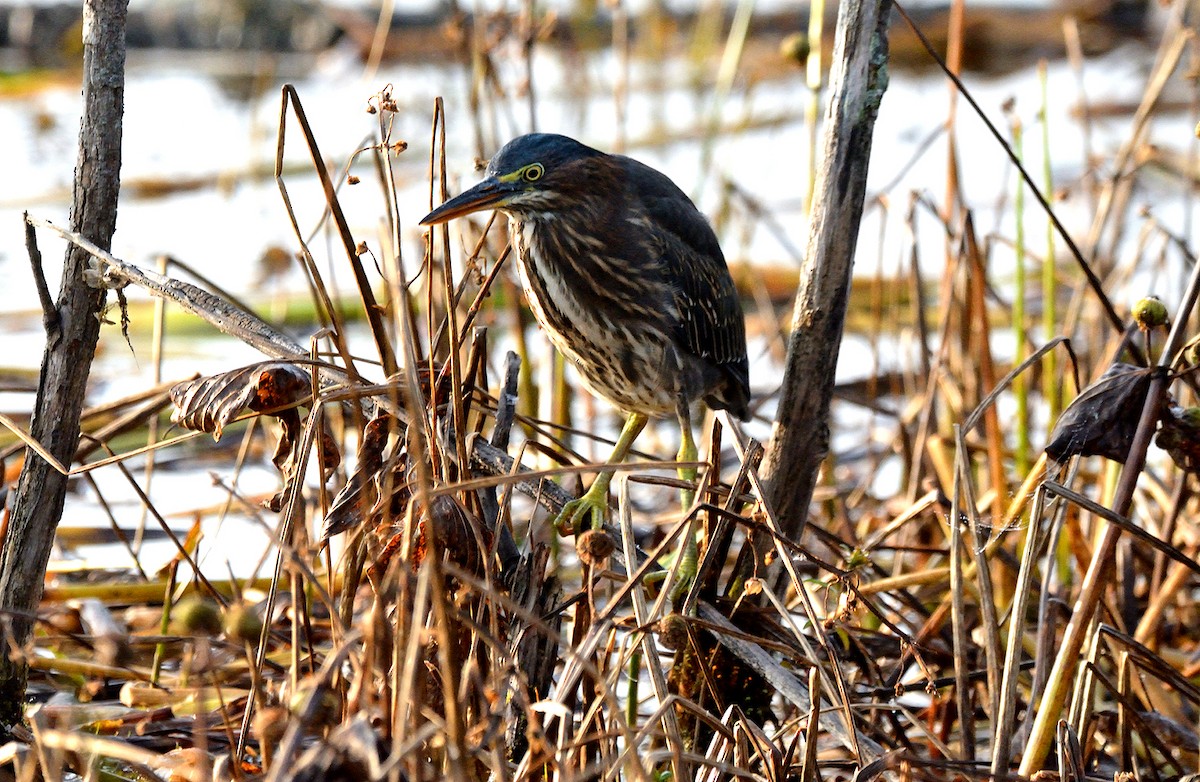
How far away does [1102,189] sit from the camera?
210 inches

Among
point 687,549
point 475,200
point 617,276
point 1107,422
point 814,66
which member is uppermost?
point 814,66

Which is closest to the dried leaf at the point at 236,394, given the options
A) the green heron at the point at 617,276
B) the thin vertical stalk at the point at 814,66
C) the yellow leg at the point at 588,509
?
the yellow leg at the point at 588,509

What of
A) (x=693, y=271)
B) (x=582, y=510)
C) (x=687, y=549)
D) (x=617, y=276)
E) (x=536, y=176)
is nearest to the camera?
(x=687, y=549)

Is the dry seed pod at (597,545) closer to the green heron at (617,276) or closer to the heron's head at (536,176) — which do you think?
the green heron at (617,276)

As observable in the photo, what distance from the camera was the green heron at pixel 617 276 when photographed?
134 inches

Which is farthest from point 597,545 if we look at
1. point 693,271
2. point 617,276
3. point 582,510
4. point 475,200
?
point 693,271

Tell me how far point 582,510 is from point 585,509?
0.01 meters

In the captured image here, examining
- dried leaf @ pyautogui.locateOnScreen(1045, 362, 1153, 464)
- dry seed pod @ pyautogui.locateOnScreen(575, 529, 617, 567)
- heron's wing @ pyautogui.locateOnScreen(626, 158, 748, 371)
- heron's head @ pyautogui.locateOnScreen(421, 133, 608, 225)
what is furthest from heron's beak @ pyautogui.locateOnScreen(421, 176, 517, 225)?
dried leaf @ pyautogui.locateOnScreen(1045, 362, 1153, 464)

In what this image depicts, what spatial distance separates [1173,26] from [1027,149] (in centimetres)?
267

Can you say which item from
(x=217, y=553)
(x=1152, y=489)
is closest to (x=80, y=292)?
(x=217, y=553)

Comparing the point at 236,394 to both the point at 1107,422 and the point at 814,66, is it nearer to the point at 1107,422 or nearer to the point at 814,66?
the point at 1107,422

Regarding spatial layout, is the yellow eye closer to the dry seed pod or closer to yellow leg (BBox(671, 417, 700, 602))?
yellow leg (BBox(671, 417, 700, 602))

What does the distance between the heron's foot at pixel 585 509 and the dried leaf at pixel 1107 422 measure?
1.11m

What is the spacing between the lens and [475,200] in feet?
10.3
